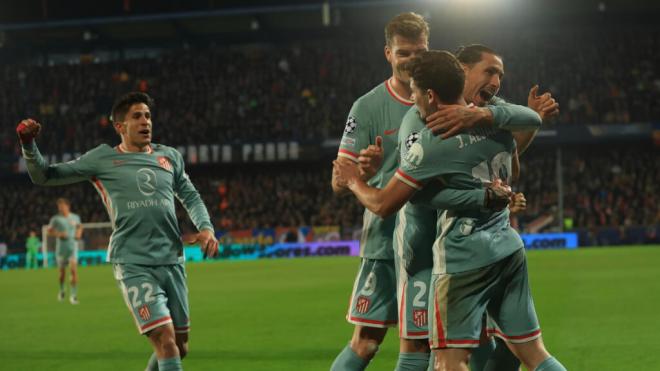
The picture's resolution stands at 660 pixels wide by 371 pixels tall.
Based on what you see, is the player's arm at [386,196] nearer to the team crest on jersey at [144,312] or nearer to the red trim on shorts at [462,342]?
the red trim on shorts at [462,342]

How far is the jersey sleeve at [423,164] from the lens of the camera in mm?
A: 4160

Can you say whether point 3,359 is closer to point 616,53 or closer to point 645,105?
point 645,105

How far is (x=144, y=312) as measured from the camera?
5.99 m

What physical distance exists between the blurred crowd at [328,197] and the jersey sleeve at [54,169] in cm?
2958

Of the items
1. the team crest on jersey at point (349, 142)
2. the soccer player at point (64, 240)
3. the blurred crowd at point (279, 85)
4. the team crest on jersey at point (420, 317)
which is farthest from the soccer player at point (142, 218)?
the blurred crowd at point (279, 85)

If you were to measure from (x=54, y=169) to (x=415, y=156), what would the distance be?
10.5 ft

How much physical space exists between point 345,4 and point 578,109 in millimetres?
11525

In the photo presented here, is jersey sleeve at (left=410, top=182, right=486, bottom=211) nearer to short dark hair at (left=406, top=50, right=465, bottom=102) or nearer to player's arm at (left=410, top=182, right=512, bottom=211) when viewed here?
player's arm at (left=410, top=182, right=512, bottom=211)

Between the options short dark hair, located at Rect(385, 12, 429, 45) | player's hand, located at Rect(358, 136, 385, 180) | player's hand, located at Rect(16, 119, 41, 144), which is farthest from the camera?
player's hand, located at Rect(16, 119, 41, 144)

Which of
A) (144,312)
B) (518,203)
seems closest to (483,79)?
(518,203)

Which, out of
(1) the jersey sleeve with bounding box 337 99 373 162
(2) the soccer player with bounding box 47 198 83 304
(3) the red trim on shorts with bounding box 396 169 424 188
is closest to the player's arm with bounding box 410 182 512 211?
(3) the red trim on shorts with bounding box 396 169 424 188

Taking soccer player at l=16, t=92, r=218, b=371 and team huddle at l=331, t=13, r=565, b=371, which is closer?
team huddle at l=331, t=13, r=565, b=371

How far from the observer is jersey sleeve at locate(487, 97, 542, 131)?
4273 millimetres

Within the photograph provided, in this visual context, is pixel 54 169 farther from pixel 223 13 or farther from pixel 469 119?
pixel 223 13
